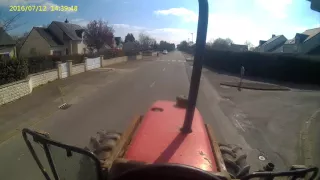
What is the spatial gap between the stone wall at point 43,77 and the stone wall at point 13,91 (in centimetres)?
181

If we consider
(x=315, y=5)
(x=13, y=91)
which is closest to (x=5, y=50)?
(x=13, y=91)

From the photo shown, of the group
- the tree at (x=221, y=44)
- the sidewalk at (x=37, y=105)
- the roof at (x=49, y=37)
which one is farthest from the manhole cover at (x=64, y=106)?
the tree at (x=221, y=44)

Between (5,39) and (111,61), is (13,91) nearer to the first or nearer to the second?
(5,39)

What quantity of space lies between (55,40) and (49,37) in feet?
5.01

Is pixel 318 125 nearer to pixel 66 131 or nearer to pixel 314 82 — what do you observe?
pixel 66 131

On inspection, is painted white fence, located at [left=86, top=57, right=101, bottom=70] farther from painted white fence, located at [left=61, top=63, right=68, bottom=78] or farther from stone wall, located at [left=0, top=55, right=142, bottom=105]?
painted white fence, located at [left=61, top=63, right=68, bottom=78]

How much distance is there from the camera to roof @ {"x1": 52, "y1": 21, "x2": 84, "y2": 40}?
53222 millimetres

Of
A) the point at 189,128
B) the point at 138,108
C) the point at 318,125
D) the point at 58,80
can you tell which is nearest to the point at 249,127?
the point at 318,125

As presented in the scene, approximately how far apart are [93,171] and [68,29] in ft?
191

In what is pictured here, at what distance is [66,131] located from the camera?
8.35 metres

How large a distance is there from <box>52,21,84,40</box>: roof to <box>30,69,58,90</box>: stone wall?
119ft

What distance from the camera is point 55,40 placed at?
168ft

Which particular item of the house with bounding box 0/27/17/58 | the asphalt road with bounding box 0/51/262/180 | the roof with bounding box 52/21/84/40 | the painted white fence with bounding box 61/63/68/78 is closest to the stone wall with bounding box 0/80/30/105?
the asphalt road with bounding box 0/51/262/180

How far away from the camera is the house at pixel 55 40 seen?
156ft
